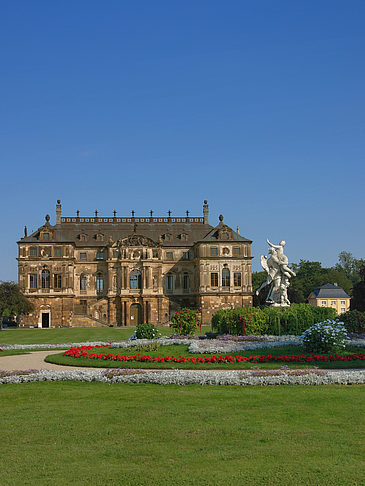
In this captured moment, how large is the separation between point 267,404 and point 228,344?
1418 cm

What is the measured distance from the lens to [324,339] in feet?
74.1

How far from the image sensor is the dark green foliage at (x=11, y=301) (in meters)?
65.1

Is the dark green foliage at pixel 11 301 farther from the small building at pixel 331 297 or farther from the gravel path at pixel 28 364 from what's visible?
the small building at pixel 331 297

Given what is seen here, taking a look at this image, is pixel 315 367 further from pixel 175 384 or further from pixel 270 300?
pixel 270 300

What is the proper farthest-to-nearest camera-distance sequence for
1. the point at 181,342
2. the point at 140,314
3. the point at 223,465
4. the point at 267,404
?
the point at 140,314, the point at 181,342, the point at 267,404, the point at 223,465

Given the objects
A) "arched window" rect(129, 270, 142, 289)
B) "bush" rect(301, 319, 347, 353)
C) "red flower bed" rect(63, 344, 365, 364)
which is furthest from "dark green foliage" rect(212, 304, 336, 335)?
"arched window" rect(129, 270, 142, 289)

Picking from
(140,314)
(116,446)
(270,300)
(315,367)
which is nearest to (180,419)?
(116,446)

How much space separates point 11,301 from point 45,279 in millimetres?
11765

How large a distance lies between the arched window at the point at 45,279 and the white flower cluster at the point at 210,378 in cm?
6042

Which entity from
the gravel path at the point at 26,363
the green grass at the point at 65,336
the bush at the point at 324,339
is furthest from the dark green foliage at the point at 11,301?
the bush at the point at 324,339

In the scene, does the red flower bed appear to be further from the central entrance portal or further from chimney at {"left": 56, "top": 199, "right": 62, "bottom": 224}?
chimney at {"left": 56, "top": 199, "right": 62, "bottom": 224}

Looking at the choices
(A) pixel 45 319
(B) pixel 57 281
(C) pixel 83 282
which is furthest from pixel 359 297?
(A) pixel 45 319

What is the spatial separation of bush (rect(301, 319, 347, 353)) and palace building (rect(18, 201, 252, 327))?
5408cm

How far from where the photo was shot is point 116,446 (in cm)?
964
